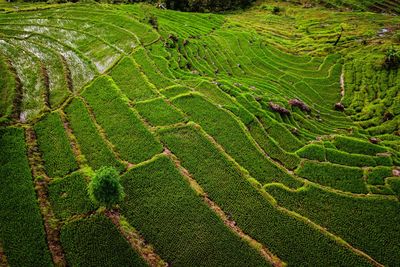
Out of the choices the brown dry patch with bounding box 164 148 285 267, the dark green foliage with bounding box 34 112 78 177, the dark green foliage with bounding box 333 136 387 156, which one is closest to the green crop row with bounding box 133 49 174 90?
the brown dry patch with bounding box 164 148 285 267

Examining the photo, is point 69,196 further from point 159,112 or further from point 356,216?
point 356,216

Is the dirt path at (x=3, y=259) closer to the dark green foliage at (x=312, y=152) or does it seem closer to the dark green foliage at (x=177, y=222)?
the dark green foliage at (x=177, y=222)

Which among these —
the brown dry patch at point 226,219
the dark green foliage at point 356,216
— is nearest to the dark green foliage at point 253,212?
the brown dry patch at point 226,219

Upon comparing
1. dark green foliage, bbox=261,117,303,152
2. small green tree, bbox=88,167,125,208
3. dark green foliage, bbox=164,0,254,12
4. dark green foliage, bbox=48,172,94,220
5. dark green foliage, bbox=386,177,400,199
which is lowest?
dark green foliage, bbox=386,177,400,199

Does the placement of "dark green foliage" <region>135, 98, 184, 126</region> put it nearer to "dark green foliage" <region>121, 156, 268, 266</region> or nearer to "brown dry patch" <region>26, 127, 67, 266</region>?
"dark green foliage" <region>121, 156, 268, 266</region>

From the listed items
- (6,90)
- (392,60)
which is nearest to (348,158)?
(392,60)

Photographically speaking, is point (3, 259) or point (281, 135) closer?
point (3, 259)
